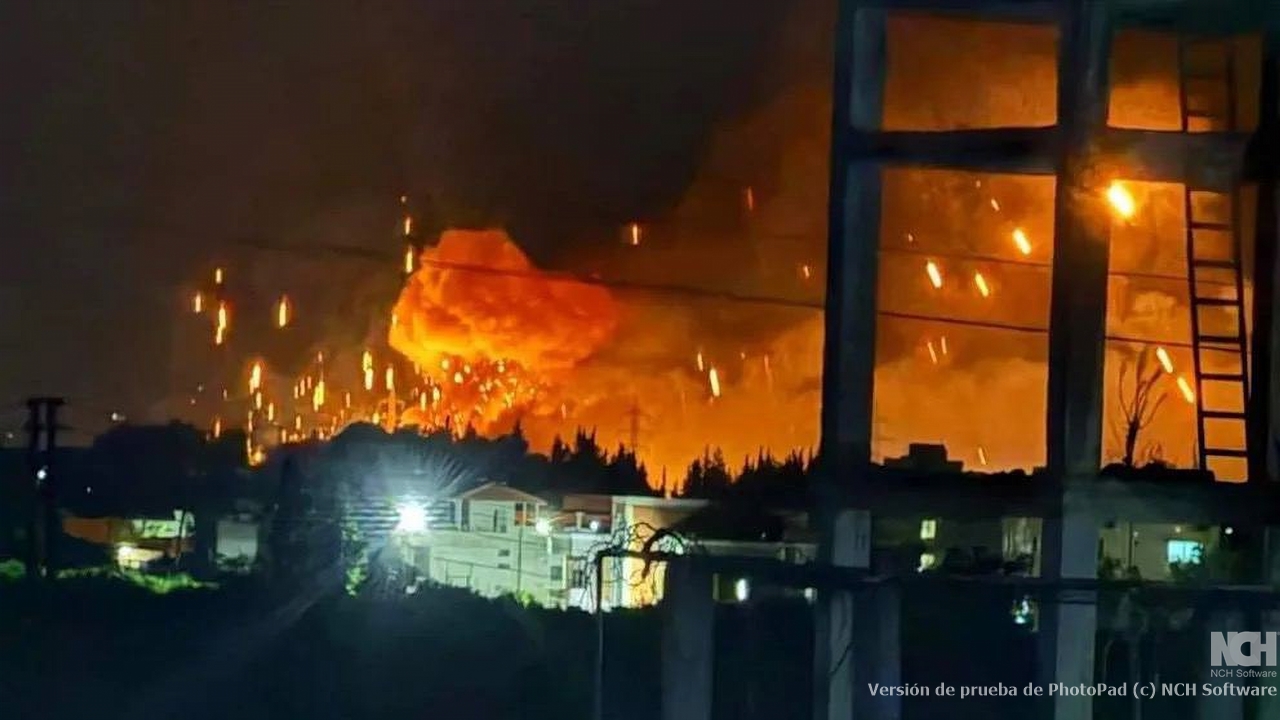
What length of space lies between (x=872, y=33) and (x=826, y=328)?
1.68 meters

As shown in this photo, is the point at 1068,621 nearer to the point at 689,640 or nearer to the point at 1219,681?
the point at 1219,681

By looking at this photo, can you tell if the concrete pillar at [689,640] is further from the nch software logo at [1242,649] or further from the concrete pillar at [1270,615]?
the concrete pillar at [1270,615]

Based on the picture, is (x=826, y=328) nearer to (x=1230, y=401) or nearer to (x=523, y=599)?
(x=1230, y=401)

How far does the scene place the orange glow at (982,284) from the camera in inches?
665

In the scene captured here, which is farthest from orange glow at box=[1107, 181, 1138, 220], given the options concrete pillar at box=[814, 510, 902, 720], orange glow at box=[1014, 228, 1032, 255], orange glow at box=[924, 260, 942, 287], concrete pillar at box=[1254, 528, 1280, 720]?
orange glow at box=[924, 260, 942, 287]

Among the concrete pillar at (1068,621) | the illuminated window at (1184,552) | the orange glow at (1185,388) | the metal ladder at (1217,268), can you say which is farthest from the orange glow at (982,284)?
the concrete pillar at (1068,621)

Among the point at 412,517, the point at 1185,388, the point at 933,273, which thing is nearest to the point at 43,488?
the point at 412,517

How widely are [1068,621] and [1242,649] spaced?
36.7 inches

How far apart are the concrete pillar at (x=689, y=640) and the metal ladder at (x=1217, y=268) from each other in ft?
11.5

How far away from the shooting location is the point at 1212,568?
10.2 metres

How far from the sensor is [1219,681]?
8.10 metres

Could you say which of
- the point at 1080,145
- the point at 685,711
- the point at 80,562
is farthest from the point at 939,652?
the point at 80,562

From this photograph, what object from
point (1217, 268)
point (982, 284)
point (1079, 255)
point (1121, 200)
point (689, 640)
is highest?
point (982, 284)

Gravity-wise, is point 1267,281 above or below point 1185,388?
above
